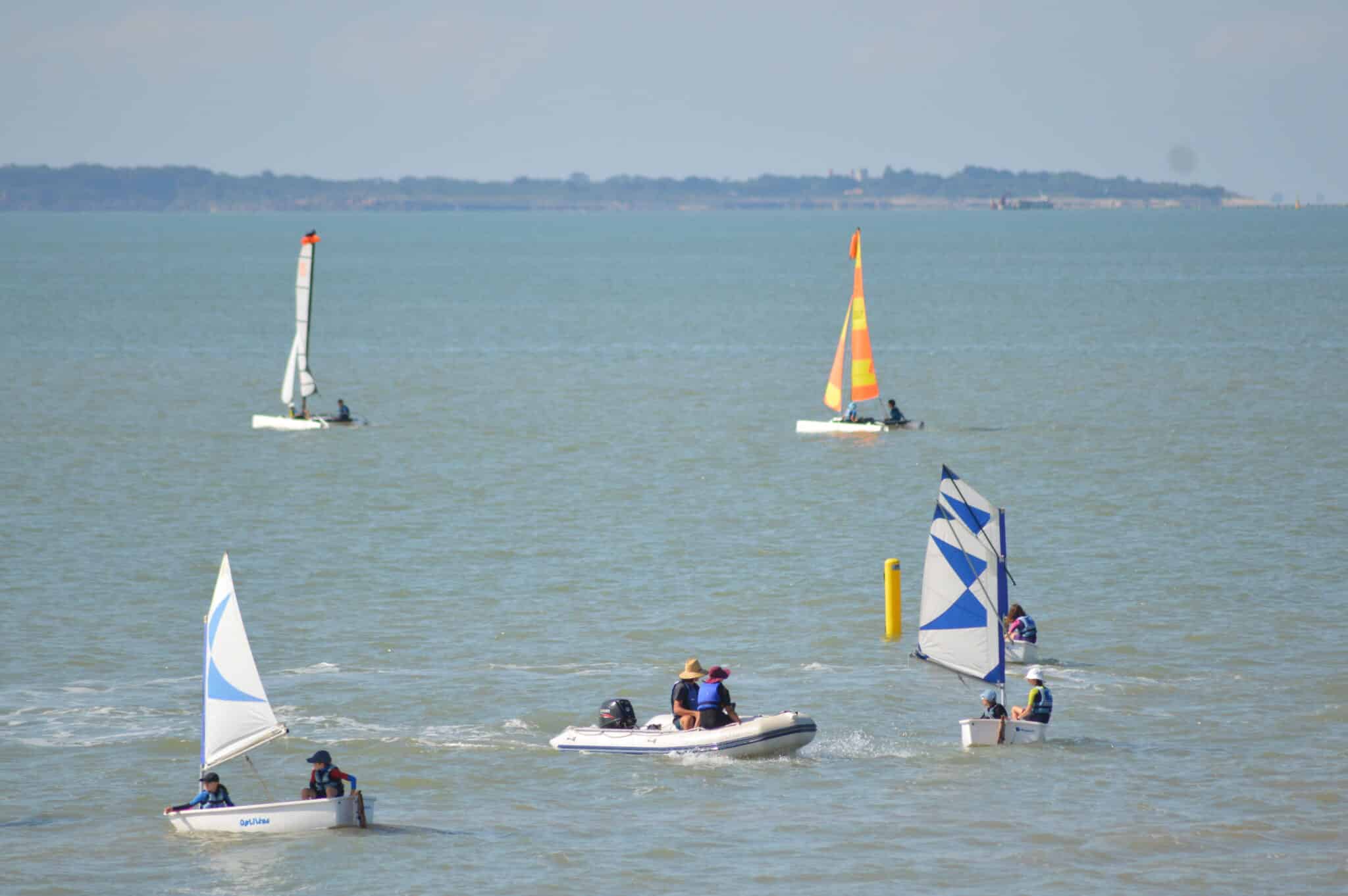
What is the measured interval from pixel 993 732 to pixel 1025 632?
5110 millimetres

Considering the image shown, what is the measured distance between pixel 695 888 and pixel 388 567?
73.6 ft

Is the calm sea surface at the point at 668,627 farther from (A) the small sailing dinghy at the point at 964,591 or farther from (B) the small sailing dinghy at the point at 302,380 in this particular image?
(A) the small sailing dinghy at the point at 964,591

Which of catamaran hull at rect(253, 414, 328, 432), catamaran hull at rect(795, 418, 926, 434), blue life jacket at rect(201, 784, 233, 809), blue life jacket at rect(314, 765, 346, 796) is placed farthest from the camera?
catamaran hull at rect(253, 414, 328, 432)

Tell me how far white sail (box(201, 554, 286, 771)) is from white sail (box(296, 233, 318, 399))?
139ft

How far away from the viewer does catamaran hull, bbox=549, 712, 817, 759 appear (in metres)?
28.9

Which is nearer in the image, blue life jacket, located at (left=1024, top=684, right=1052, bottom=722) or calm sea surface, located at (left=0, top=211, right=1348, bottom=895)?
calm sea surface, located at (left=0, top=211, right=1348, bottom=895)

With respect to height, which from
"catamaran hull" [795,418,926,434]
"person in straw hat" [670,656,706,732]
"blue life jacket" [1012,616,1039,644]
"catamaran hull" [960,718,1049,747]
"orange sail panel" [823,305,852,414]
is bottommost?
"catamaran hull" [960,718,1049,747]

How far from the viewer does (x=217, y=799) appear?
26266 millimetres

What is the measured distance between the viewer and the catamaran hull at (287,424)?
71.9 meters

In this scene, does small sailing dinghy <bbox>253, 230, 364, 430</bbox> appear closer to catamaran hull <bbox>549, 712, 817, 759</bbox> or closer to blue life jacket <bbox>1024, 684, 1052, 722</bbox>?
catamaran hull <bbox>549, 712, 817, 759</bbox>

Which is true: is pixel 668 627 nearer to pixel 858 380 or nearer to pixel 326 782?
pixel 326 782

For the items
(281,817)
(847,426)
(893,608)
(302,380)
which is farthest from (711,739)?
(302,380)

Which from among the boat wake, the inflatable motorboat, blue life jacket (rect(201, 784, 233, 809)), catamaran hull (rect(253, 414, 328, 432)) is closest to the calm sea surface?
the boat wake

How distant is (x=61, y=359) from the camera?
102 meters
